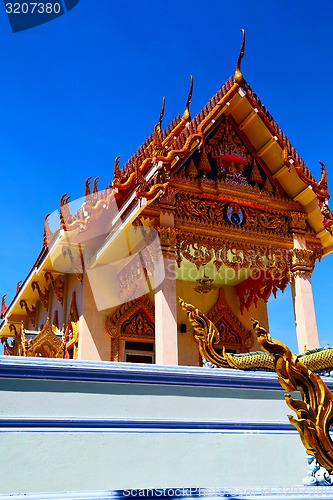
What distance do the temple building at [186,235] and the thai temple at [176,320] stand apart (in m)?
0.02

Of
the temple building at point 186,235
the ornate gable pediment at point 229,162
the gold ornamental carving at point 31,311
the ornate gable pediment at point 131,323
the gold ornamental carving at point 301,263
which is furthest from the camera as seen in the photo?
the gold ornamental carving at point 31,311

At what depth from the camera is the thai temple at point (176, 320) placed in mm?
3664

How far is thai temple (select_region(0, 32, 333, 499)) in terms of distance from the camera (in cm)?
366

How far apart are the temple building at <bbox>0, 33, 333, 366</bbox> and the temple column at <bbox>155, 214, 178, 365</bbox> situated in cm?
1

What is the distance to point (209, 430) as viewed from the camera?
4129 millimetres

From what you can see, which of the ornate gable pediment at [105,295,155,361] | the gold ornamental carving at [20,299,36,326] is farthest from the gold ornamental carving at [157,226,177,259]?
the gold ornamental carving at [20,299,36,326]

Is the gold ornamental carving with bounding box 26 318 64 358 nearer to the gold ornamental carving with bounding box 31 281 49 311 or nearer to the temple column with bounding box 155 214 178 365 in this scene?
the gold ornamental carving with bounding box 31 281 49 311

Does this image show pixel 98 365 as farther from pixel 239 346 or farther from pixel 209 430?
pixel 239 346

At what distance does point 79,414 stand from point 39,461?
0.44 m

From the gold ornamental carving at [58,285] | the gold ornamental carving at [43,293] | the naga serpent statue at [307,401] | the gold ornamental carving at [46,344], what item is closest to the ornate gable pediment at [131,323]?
the gold ornamental carving at [46,344]

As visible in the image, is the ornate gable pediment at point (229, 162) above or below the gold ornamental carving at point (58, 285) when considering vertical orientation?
above

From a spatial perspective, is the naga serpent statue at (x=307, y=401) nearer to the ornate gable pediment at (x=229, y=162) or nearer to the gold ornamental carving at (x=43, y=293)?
the ornate gable pediment at (x=229, y=162)

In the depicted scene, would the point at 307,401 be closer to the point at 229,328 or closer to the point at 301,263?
the point at 301,263

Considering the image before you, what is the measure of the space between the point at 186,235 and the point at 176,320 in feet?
4.13
